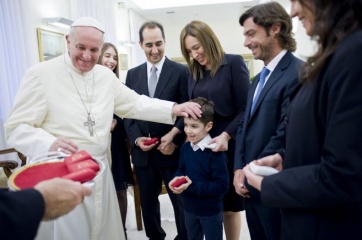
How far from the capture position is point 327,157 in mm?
829

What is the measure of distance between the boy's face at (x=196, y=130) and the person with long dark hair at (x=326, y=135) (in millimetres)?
988

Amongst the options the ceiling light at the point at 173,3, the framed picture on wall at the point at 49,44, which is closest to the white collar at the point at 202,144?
the framed picture on wall at the point at 49,44

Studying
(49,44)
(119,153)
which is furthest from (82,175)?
(49,44)

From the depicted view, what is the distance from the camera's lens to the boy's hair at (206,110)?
1.97 m

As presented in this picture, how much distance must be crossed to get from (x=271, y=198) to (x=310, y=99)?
332mm

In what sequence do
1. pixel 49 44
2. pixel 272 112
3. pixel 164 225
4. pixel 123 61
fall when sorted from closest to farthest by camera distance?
pixel 272 112 < pixel 164 225 < pixel 49 44 < pixel 123 61

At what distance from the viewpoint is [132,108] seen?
2273 mm

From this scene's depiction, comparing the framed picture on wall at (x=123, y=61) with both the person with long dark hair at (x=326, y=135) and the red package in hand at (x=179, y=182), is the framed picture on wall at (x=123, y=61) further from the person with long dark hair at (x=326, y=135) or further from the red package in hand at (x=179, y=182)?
the person with long dark hair at (x=326, y=135)

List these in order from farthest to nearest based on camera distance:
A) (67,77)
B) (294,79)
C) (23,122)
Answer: (67,77)
(23,122)
(294,79)

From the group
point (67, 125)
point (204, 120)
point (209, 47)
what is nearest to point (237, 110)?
point (204, 120)

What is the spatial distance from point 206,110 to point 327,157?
118cm

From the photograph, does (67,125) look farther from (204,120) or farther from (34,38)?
(34,38)

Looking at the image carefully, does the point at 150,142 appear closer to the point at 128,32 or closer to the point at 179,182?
the point at 179,182

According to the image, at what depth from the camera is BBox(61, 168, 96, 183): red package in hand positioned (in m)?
1.03
